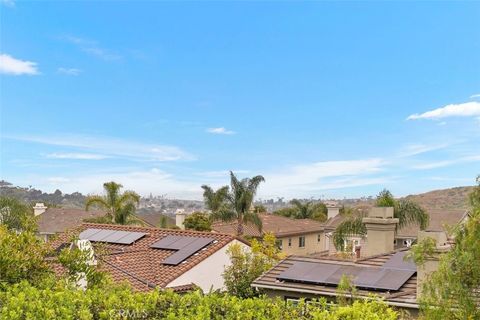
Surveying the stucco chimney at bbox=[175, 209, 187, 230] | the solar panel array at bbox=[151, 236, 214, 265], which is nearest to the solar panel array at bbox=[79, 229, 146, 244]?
the solar panel array at bbox=[151, 236, 214, 265]

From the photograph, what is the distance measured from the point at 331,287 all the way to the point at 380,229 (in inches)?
163

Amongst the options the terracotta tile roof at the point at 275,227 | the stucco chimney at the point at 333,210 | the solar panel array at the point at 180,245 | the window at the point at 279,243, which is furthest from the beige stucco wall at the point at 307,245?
the solar panel array at the point at 180,245

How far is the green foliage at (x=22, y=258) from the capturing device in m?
8.39

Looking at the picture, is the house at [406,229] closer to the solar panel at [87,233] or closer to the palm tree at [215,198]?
the palm tree at [215,198]

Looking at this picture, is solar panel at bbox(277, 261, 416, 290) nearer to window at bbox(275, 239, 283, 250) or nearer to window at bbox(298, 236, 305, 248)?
window at bbox(275, 239, 283, 250)

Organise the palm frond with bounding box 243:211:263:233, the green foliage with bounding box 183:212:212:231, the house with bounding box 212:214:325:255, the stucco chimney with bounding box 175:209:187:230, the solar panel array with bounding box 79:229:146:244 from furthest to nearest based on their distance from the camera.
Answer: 1. the stucco chimney with bounding box 175:209:187:230
2. the house with bounding box 212:214:325:255
3. the palm frond with bounding box 243:211:263:233
4. the green foliage with bounding box 183:212:212:231
5. the solar panel array with bounding box 79:229:146:244

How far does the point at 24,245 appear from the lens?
8773 millimetres

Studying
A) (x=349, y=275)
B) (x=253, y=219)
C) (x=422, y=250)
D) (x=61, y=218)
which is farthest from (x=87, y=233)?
(x=61, y=218)

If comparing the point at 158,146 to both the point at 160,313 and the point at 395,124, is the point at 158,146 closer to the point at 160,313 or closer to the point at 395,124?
the point at 395,124

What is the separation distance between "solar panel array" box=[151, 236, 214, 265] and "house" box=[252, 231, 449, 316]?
17.4 feet

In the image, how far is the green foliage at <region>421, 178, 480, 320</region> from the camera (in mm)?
9250

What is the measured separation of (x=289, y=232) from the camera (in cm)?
4525

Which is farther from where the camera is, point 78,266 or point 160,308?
point 78,266

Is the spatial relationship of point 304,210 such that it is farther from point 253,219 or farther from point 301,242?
point 253,219
